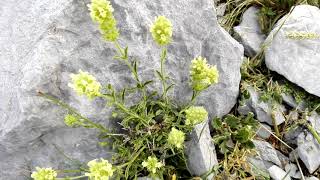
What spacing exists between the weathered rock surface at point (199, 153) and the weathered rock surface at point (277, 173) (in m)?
0.41

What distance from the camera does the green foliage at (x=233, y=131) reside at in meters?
3.22

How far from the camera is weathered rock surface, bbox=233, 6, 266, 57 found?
3656mm

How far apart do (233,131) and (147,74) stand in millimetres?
801

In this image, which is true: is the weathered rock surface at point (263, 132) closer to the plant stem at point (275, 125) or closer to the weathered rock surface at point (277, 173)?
the plant stem at point (275, 125)

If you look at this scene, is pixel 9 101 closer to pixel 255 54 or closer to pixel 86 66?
pixel 86 66

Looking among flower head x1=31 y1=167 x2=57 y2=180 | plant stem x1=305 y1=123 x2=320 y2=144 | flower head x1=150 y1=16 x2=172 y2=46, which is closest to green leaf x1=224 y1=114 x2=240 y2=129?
plant stem x1=305 y1=123 x2=320 y2=144

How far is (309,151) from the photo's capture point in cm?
325

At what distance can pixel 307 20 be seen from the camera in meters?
3.56

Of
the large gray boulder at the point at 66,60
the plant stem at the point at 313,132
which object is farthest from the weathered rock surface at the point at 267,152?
the large gray boulder at the point at 66,60

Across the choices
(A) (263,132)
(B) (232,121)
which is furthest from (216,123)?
(A) (263,132)

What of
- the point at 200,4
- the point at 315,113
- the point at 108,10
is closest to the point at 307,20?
the point at 315,113

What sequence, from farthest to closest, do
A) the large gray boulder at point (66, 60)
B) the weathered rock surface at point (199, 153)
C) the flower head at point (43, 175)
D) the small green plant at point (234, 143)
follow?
the small green plant at point (234, 143) → the weathered rock surface at point (199, 153) → the large gray boulder at point (66, 60) → the flower head at point (43, 175)

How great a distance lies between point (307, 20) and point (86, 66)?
1796 mm

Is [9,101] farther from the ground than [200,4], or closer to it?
closer to it
